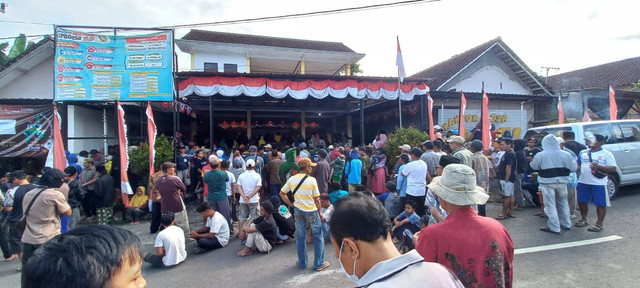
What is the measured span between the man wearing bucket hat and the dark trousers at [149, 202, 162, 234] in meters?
5.91

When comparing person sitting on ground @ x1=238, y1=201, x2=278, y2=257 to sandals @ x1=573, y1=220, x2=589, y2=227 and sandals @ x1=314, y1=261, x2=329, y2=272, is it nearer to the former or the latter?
sandals @ x1=314, y1=261, x2=329, y2=272

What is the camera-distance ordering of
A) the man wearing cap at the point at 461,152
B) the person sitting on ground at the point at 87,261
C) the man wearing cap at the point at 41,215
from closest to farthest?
the person sitting on ground at the point at 87,261
the man wearing cap at the point at 41,215
the man wearing cap at the point at 461,152

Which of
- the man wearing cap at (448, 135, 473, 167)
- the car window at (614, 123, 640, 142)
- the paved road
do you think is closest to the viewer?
the paved road

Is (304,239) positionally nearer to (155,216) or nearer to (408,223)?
(408,223)

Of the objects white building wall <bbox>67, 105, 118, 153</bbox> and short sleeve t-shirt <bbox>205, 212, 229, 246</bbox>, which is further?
white building wall <bbox>67, 105, 118, 153</bbox>

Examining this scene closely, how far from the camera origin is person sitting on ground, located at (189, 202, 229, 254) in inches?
225

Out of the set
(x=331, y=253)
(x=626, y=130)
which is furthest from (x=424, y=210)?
(x=626, y=130)

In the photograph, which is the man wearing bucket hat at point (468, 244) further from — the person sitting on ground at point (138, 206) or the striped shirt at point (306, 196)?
the person sitting on ground at point (138, 206)

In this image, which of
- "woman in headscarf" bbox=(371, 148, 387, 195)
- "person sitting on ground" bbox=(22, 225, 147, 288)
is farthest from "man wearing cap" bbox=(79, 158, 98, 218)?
"person sitting on ground" bbox=(22, 225, 147, 288)

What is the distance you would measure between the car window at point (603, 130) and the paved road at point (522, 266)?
206 centimetres

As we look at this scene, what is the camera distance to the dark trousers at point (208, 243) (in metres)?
5.71

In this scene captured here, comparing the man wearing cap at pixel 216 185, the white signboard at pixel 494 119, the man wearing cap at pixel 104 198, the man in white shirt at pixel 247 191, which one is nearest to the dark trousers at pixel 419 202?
the man in white shirt at pixel 247 191

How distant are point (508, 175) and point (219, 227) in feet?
19.1

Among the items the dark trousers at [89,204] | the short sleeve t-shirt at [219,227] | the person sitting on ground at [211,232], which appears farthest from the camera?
the dark trousers at [89,204]
